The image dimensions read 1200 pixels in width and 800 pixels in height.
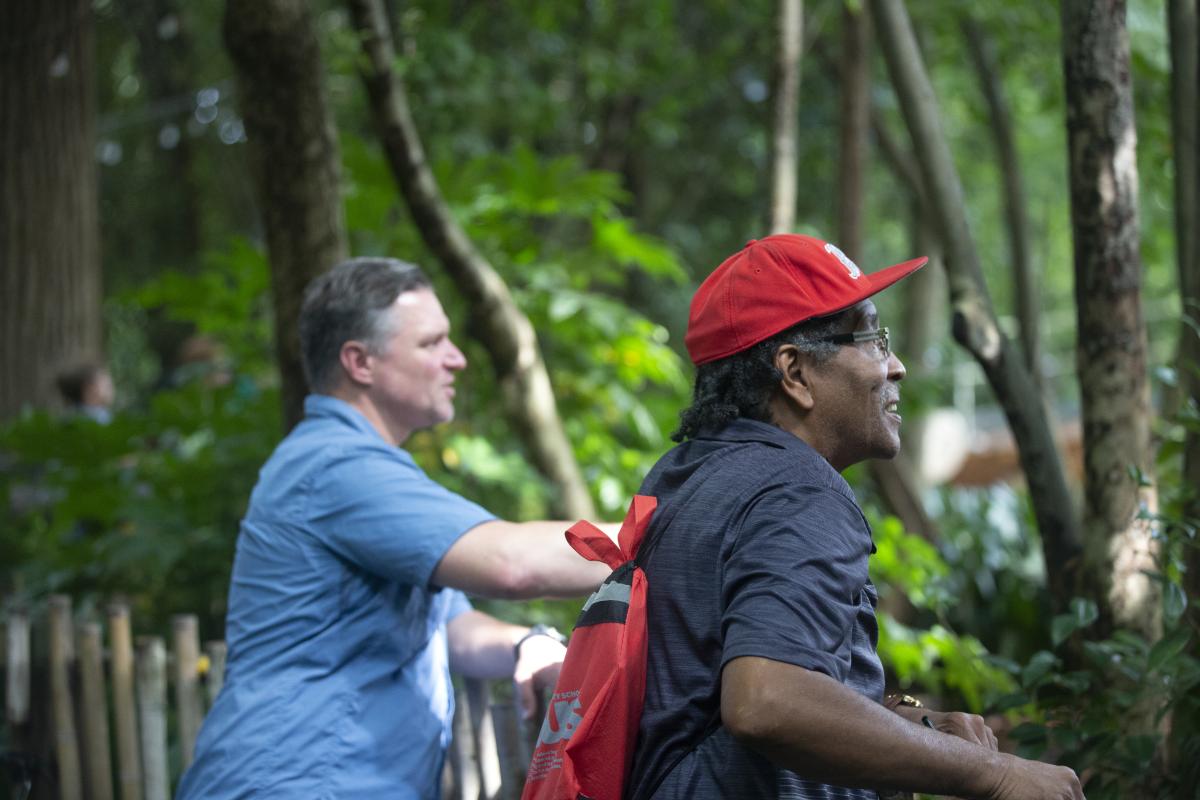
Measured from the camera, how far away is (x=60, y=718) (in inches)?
163

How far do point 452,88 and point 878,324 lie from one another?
5.76 metres

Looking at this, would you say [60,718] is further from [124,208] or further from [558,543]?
[124,208]

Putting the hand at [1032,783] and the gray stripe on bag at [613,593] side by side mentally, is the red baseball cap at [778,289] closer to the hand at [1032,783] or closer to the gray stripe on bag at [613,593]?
the gray stripe on bag at [613,593]

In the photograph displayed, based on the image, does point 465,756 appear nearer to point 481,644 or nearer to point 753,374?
point 481,644

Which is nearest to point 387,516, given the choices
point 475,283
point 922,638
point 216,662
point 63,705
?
point 216,662

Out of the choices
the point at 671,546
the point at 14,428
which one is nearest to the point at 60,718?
the point at 14,428

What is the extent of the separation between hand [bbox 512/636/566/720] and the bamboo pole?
57.7 inches

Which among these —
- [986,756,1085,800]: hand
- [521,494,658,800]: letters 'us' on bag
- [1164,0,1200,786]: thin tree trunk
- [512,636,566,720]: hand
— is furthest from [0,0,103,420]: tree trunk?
[986,756,1085,800]: hand

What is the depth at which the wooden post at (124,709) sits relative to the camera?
12.8ft

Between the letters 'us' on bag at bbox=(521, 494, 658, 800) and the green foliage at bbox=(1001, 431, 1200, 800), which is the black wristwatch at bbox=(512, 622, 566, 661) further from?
the green foliage at bbox=(1001, 431, 1200, 800)

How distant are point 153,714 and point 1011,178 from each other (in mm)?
6540

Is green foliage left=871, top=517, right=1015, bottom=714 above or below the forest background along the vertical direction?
below

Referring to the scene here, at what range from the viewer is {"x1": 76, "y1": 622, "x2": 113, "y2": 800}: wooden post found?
398cm

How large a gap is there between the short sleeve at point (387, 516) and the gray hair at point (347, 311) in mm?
333
